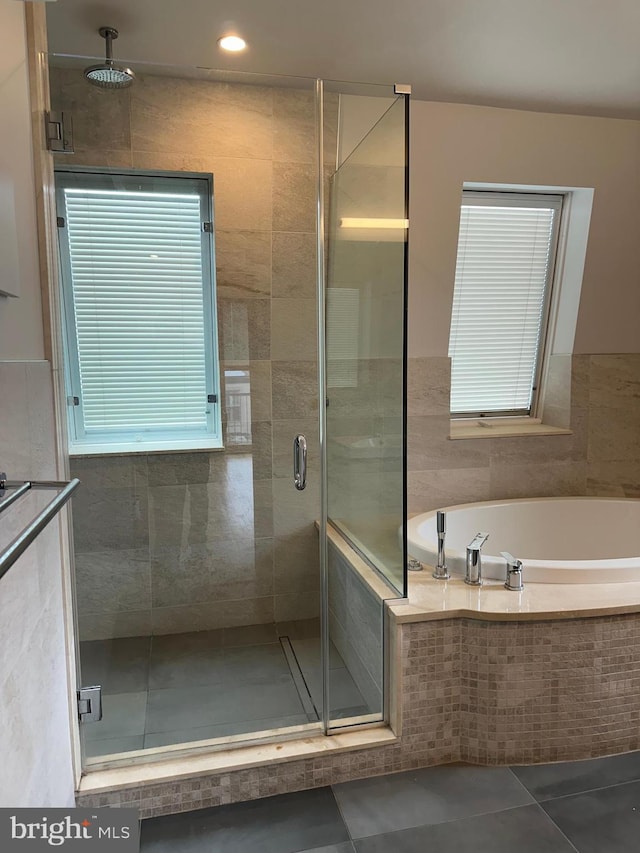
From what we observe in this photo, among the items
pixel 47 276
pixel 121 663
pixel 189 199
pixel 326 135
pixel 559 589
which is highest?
pixel 326 135

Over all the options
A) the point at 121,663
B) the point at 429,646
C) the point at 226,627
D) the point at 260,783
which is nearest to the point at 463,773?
the point at 429,646

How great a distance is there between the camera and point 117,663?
85.5 inches

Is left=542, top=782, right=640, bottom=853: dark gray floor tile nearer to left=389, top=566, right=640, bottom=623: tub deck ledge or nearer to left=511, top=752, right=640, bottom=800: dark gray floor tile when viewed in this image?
left=511, top=752, right=640, bottom=800: dark gray floor tile

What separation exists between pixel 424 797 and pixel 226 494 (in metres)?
1.23

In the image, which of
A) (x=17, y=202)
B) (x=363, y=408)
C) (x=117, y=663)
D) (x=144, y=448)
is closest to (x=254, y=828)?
(x=117, y=663)

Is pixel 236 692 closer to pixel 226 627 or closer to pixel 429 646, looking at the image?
pixel 226 627

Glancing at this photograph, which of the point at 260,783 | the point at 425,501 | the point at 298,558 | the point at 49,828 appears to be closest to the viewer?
the point at 49,828

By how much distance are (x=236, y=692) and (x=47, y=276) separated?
1565 mm

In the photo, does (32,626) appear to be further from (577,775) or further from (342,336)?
(577,775)

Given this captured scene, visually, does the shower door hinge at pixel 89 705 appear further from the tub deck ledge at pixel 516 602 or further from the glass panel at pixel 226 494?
the tub deck ledge at pixel 516 602

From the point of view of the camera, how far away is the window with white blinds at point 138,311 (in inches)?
80.6

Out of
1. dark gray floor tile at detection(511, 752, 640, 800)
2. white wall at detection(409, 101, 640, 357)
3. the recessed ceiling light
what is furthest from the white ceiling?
dark gray floor tile at detection(511, 752, 640, 800)

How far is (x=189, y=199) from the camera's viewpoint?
2242 mm

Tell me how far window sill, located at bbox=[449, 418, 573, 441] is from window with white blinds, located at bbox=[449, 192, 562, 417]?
57 millimetres
